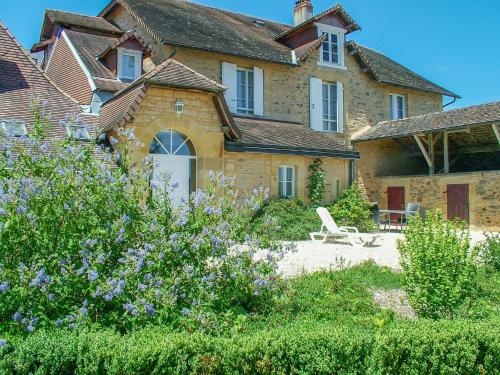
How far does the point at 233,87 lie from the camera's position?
16.9m

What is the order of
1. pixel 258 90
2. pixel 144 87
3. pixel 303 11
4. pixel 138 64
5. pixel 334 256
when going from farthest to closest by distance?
pixel 303 11 → pixel 258 90 → pixel 138 64 → pixel 144 87 → pixel 334 256

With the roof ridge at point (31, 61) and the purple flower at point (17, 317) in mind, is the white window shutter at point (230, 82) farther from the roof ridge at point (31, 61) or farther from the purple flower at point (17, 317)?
the purple flower at point (17, 317)

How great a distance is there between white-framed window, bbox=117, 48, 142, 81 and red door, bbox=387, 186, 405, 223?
34.8 feet

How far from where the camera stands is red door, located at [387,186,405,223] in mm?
19531

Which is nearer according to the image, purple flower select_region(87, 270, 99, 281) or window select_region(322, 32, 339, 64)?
purple flower select_region(87, 270, 99, 281)

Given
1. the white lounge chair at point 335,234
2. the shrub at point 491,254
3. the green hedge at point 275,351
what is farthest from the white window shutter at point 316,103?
the green hedge at point 275,351

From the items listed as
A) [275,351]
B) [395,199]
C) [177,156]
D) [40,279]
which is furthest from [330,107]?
[40,279]

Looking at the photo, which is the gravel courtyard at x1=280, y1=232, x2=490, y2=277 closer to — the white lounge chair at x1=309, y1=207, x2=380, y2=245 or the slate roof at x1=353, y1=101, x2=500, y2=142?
the white lounge chair at x1=309, y1=207, x2=380, y2=245

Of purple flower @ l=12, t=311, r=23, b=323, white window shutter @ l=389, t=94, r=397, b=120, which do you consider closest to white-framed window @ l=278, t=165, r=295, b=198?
white window shutter @ l=389, t=94, r=397, b=120

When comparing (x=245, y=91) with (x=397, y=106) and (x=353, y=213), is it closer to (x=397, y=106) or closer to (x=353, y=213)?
(x=353, y=213)

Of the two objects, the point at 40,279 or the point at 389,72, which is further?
the point at 389,72

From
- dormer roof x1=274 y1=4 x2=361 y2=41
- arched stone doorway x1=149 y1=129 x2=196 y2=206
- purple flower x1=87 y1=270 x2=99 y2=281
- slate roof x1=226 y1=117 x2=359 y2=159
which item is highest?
dormer roof x1=274 y1=4 x2=361 y2=41

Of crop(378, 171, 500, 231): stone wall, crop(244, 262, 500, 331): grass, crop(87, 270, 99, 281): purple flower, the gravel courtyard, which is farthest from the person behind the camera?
crop(378, 171, 500, 231): stone wall

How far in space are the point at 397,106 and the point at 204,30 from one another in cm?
916
